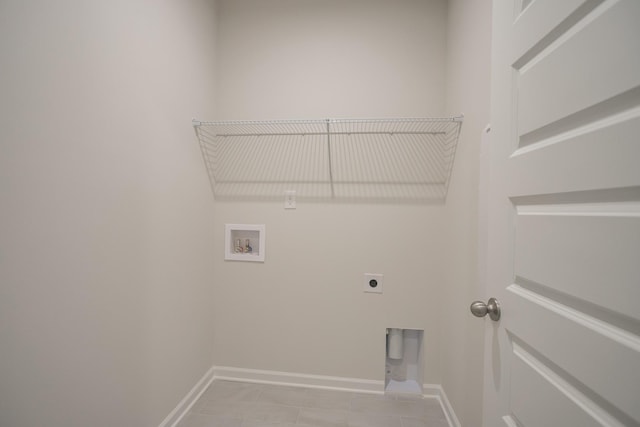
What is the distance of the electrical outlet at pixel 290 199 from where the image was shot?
187 cm

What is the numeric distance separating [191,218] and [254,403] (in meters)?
1.27

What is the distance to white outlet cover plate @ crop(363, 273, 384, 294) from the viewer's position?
1.81 metres

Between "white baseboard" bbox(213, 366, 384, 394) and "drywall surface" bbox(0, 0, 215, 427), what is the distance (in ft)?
1.07

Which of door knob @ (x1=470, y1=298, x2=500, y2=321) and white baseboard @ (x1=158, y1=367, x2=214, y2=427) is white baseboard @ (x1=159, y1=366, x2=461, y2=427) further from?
door knob @ (x1=470, y1=298, x2=500, y2=321)

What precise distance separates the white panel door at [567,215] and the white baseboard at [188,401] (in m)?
1.62

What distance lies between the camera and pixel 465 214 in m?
1.44

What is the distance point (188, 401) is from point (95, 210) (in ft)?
4.39

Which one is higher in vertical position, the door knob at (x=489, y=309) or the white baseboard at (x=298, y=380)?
the door knob at (x=489, y=309)

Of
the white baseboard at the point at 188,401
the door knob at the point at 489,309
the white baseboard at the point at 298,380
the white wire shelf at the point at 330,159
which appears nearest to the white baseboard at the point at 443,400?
the white baseboard at the point at 298,380

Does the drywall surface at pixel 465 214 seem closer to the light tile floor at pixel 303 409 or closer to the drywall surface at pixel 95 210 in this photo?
the light tile floor at pixel 303 409

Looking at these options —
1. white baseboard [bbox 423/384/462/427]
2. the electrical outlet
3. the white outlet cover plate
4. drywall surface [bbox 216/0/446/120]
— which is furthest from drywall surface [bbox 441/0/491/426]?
the electrical outlet

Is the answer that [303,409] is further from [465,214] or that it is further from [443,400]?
[465,214]

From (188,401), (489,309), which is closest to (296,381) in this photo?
(188,401)

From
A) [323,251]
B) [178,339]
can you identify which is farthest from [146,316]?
[323,251]
